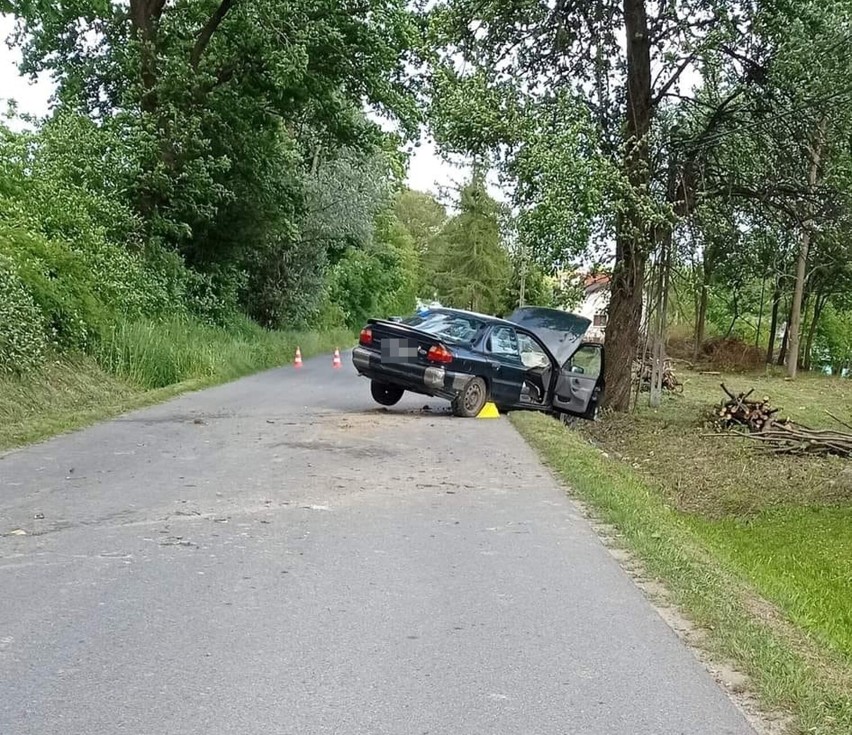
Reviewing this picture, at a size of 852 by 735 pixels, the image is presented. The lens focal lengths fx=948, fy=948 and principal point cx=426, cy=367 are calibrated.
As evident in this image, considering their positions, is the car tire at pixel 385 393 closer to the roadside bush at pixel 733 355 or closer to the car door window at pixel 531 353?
the car door window at pixel 531 353

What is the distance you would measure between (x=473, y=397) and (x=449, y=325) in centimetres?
125

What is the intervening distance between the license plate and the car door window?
7.17 feet

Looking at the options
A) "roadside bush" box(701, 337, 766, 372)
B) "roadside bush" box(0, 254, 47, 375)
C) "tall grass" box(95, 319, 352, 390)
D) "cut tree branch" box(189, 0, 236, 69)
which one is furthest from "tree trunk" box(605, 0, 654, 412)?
"roadside bush" box(701, 337, 766, 372)

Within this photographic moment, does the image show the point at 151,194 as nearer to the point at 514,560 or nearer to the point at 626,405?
the point at 626,405

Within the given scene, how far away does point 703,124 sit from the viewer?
17.4 meters

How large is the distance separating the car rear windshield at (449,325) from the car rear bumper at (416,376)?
671 mm

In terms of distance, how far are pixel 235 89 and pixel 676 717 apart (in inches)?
858

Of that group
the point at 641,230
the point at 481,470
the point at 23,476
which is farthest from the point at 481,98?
the point at 23,476

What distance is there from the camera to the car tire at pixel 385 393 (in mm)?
15828

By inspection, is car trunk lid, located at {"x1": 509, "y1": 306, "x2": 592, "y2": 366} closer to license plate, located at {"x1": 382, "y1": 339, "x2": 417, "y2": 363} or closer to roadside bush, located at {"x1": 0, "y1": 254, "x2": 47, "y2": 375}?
license plate, located at {"x1": 382, "y1": 339, "x2": 417, "y2": 363}

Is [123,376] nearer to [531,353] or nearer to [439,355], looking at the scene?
[439,355]

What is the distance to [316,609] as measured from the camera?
5219 millimetres

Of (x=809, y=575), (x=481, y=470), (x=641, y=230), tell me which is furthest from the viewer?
(x=641, y=230)

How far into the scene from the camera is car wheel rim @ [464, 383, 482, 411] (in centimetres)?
1467
